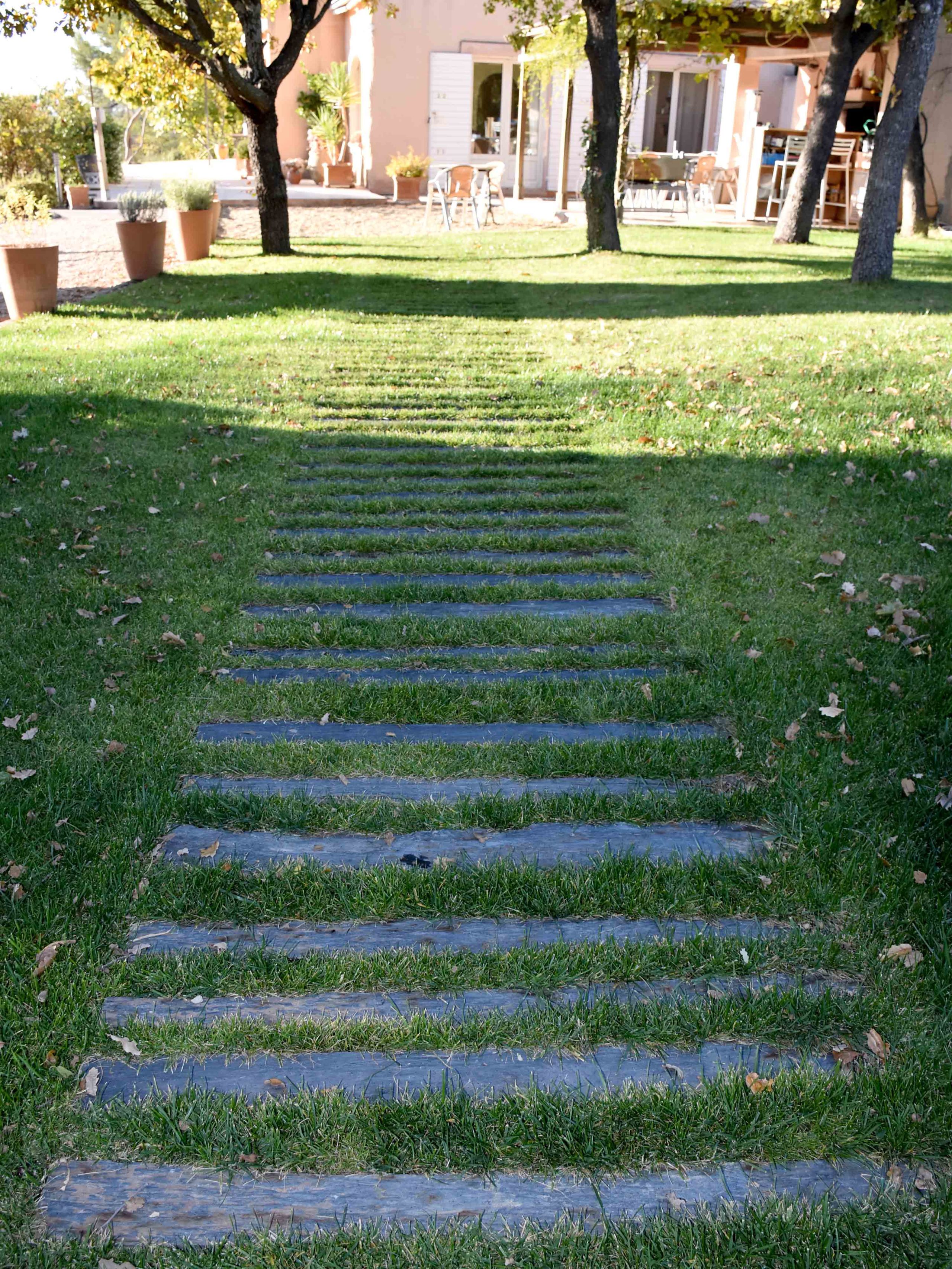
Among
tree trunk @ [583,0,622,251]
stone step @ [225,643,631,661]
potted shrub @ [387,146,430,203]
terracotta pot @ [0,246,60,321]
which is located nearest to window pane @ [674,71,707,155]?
potted shrub @ [387,146,430,203]

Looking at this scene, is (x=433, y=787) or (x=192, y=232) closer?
(x=433, y=787)

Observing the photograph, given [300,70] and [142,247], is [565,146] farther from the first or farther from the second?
[142,247]

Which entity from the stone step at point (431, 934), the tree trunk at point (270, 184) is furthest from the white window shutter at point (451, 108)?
the stone step at point (431, 934)

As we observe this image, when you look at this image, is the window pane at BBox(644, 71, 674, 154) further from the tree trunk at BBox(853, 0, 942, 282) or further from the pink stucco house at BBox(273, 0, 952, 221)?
the tree trunk at BBox(853, 0, 942, 282)

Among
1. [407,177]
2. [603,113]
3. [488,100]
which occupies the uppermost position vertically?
[488,100]

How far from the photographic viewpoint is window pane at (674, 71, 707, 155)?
1053 inches

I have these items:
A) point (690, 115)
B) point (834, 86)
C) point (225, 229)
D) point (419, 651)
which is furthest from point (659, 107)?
point (419, 651)

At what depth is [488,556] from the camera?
15.3 feet

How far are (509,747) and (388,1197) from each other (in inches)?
59.4

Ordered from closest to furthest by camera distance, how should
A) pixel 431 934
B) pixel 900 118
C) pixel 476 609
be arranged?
pixel 431 934
pixel 476 609
pixel 900 118

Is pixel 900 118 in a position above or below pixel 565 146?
below

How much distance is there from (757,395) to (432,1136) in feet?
19.4

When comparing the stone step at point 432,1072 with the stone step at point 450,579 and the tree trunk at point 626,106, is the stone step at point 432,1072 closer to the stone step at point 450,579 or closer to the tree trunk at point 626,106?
the stone step at point 450,579

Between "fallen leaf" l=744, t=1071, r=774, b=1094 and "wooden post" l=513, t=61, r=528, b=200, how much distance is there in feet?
70.4
